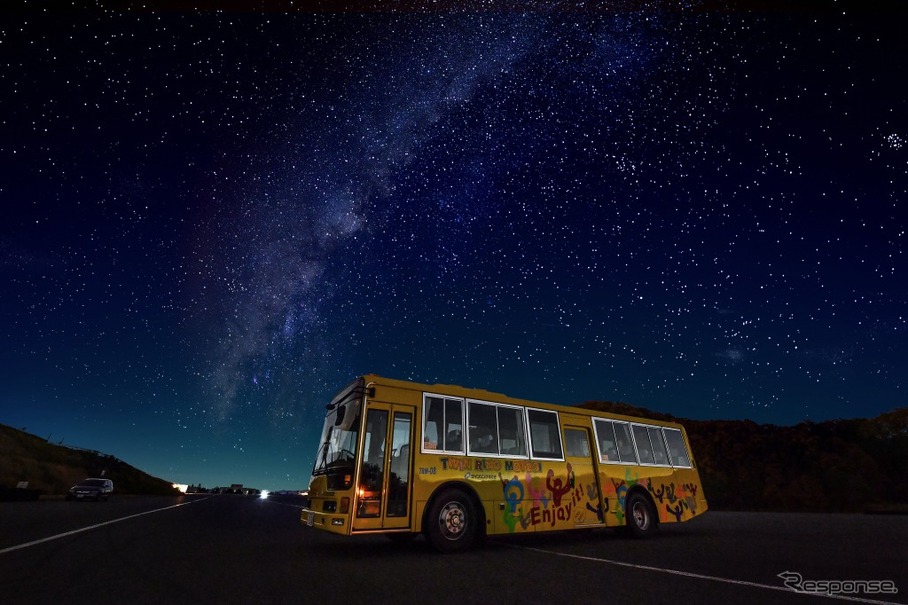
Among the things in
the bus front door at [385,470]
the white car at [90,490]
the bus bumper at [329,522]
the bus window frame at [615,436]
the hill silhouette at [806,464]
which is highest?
the hill silhouette at [806,464]

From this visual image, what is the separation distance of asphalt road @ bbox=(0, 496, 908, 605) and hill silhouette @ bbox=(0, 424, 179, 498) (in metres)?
37.3

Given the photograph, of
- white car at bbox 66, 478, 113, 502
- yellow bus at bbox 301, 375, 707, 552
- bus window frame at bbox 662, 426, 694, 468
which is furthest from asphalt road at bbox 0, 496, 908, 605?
white car at bbox 66, 478, 113, 502

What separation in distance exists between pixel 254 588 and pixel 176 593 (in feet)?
2.50

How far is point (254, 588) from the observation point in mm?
5363

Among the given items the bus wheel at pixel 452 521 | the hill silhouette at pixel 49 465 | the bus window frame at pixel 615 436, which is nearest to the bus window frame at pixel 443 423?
the bus wheel at pixel 452 521

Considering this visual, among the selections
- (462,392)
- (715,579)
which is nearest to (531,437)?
(462,392)

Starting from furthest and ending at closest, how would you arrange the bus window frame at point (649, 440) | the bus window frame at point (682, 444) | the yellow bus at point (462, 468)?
the bus window frame at point (682, 444), the bus window frame at point (649, 440), the yellow bus at point (462, 468)

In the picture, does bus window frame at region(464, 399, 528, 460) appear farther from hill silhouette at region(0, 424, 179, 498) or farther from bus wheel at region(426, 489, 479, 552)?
hill silhouette at region(0, 424, 179, 498)

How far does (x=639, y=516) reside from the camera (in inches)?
460

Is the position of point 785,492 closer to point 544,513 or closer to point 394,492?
point 544,513

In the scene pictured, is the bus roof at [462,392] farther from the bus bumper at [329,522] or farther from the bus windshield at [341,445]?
the bus bumper at [329,522]

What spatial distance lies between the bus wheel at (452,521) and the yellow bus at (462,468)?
2cm

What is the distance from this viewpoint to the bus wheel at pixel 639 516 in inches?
446

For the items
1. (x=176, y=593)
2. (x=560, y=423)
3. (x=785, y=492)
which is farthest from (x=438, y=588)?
(x=785, y=492)
